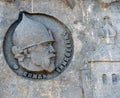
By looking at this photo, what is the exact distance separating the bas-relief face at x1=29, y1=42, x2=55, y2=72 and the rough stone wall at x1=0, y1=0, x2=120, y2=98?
188mm

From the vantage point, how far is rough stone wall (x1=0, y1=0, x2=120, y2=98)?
4.12 metres

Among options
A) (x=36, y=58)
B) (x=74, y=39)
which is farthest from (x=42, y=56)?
(x=74, y=39)

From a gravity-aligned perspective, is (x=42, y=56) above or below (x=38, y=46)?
below

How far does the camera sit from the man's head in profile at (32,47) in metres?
4.15

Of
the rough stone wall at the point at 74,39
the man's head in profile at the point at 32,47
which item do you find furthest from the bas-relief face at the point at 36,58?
the rough stone wall at the point at 74,39

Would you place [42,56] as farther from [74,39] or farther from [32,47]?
[74,39]

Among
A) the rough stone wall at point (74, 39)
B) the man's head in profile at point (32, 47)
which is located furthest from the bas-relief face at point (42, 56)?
the rough stone wall at point (74, 39)

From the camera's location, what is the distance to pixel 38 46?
13.7 feet

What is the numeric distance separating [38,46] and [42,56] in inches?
5.2

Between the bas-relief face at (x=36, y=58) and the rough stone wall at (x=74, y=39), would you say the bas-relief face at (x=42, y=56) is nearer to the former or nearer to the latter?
the bas-relief face at (x=36, y=58)

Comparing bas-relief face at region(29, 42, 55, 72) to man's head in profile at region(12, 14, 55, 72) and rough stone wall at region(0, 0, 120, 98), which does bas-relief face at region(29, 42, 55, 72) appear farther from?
rough stone wall at region(0, 0, 120, 98)

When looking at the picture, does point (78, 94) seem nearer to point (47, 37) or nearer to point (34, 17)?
point (47, 37)

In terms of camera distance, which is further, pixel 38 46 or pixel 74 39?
pixel 74 39

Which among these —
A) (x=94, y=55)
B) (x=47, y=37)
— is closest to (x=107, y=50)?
(x=94, y=55)
